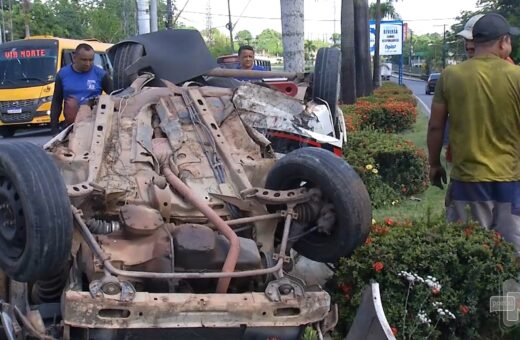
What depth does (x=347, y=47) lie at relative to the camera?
18.5m

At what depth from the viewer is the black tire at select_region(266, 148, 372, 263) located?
4395 millimetres

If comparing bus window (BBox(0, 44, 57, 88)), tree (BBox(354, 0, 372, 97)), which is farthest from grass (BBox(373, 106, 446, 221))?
bus window (BBox(0, 44, 57, 88))

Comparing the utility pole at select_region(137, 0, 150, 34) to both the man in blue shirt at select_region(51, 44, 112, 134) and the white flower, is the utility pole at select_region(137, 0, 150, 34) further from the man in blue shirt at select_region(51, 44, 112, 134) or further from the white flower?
the white flower

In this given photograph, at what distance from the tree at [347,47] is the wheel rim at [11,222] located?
14.9 meters

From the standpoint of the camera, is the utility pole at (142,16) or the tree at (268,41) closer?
the utility pole at (142,16)

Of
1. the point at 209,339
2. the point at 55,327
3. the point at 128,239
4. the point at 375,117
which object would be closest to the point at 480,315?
the point at 209,339

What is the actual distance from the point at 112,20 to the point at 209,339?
4730 cm

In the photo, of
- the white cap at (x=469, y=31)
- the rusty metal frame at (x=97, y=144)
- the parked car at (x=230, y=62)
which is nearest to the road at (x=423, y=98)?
the parked car at (x=230, y=62)

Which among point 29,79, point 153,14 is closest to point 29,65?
point 29,79

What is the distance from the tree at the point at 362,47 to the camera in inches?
848

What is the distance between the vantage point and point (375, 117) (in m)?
16.5

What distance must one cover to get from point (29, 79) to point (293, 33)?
1161cm

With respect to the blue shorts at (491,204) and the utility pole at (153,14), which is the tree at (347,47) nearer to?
the utility pole at (153,14)

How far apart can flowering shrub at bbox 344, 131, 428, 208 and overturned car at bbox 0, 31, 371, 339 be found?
3.31 m
